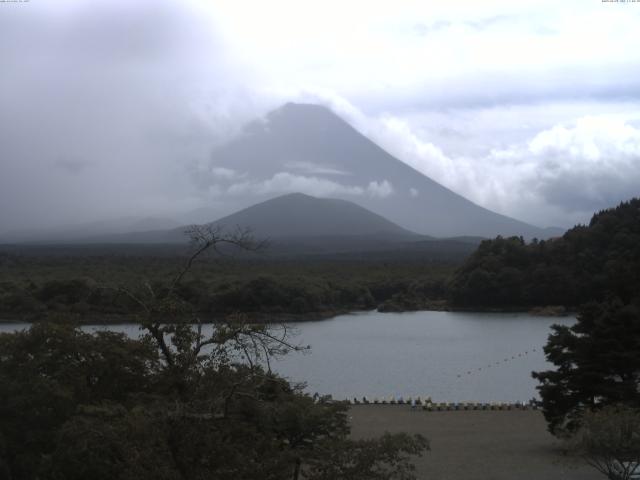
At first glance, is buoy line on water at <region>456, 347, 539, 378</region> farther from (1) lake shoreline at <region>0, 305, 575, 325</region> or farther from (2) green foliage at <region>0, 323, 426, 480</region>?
(2) green foliage at <region>0, 323, 426, 480</region>

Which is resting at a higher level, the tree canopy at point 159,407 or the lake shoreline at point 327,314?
the tree canopy at point 159,407

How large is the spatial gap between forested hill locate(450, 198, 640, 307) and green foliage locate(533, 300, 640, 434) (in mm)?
30870

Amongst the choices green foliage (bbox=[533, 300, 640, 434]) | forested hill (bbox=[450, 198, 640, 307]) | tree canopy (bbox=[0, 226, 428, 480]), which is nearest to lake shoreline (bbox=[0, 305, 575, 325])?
forested hill (bbox=[450, 198, 640, 307])

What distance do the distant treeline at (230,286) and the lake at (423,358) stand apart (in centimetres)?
208

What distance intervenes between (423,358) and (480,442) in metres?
13.7

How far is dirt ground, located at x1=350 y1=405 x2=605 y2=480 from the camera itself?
1080 centimetres

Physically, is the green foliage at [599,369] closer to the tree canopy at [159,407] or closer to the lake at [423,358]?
the tree canopy at [159,407]

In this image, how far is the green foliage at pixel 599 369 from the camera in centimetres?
1160

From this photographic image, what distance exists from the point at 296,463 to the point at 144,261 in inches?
2063

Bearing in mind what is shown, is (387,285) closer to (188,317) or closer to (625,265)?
(625,265)

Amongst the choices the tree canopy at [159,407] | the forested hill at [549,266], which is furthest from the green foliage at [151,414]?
the forested hill at [549,266]

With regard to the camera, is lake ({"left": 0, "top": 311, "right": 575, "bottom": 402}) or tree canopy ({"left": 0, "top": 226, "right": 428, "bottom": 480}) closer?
tree canopy ({"left": 0, "top": 226, "right": 428, "bottom": 480})

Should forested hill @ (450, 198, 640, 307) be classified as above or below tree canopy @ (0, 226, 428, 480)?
above

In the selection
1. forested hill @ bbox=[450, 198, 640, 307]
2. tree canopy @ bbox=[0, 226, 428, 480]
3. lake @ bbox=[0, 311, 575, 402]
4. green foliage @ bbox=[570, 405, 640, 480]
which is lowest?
lake @ bbox=[0, 311, 575, 402]
